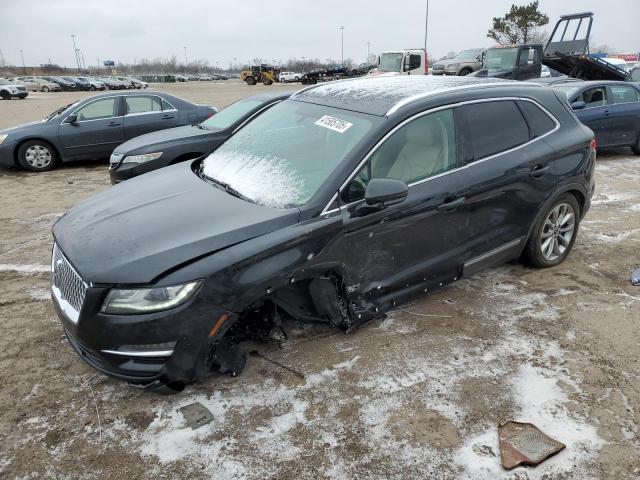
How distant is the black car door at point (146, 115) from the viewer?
9609mm

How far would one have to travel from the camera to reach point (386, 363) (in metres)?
3.25

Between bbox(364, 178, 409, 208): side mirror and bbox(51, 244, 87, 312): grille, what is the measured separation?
1.68 metres

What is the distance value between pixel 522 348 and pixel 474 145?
4.94 feet

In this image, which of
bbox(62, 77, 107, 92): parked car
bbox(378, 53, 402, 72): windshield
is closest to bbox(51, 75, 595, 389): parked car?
bbox(378, 53, 402, 72): windshield

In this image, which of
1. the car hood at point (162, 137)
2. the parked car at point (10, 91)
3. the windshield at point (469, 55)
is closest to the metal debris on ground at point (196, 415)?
the car hood at point (162, 137)

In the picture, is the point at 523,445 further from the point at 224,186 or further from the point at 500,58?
the point at 500,58

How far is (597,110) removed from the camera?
923 cm

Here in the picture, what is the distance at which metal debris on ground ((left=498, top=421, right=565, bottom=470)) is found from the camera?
2467 mm

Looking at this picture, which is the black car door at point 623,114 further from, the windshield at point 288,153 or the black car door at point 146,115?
the black car door at point 146,115

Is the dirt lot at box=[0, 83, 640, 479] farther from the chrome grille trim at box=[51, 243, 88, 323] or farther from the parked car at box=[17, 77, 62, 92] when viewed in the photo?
the parked car at box=[17, 77, 62, 92]

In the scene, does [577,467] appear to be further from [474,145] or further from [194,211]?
[194,211]

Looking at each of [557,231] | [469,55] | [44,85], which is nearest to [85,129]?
[557,231]

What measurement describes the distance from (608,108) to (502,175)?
711 cm

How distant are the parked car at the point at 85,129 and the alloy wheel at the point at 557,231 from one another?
24.4 ft
